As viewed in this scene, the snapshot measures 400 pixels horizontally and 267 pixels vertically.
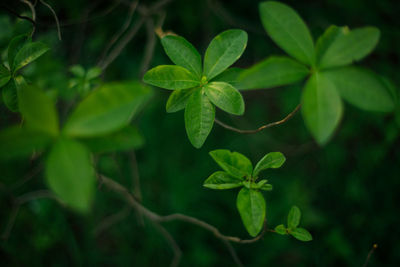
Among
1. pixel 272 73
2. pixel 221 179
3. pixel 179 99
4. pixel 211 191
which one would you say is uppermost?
pixel 272 73

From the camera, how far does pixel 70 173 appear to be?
2.00ft

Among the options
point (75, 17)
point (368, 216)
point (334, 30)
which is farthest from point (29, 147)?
point (368, 216)

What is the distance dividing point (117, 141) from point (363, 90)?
0.68 meters

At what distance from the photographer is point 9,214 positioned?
248 cm

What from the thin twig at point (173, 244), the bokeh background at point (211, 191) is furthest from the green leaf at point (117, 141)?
the bokeh background at point (211, 191)

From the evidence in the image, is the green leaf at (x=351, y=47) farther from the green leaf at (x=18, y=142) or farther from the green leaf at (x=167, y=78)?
the green leaf at (x=18, y=142)

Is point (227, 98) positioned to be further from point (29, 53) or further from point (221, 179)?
point (29, 53)

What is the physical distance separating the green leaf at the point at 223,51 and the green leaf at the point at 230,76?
0.06 metres

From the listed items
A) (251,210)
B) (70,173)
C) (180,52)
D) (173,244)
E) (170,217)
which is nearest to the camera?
(70,173)

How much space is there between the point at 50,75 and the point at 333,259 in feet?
9.80

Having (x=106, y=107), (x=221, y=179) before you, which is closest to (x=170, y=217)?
(x=221, y=179)

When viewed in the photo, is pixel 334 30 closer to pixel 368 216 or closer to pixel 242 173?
pixel 242 173

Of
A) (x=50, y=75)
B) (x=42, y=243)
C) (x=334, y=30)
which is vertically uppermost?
(x=334, y=30)

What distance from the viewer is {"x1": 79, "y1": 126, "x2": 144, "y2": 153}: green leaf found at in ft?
2.35
